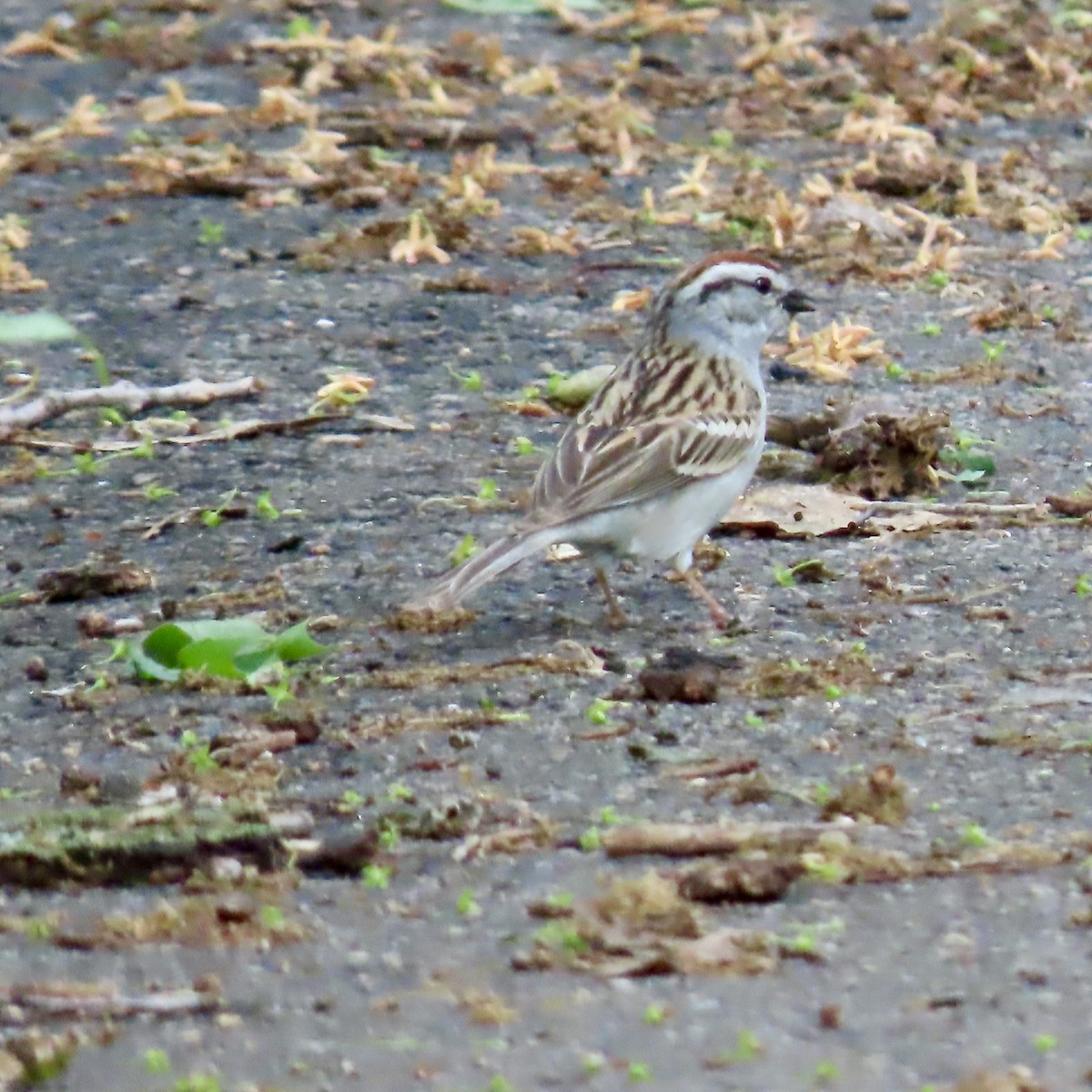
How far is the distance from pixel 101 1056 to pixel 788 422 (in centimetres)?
433

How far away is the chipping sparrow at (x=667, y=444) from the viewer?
5.88 metres

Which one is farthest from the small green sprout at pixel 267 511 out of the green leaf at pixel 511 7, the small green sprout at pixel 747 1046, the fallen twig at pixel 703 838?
the green leaf at pixel 511 7

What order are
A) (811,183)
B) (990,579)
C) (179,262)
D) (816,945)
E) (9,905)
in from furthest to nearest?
(811,183)
(179,262)
(990,579)
(9,905)
(816,945)

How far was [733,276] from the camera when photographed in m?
7.11

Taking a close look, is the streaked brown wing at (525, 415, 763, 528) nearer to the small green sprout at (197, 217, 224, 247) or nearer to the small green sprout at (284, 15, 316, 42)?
the small green sprout at (197, 217, 224, 247)

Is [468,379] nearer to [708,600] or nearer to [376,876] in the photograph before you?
[708,600]

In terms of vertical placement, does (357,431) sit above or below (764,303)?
below

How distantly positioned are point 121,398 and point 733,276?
1.96 m

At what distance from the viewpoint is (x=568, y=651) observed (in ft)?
18.3

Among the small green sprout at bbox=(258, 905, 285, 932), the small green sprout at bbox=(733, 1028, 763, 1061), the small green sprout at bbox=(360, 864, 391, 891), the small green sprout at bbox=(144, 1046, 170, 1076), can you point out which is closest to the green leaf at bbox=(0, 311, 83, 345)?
the small green sprout at bbox=(360, 864, 391, 891)

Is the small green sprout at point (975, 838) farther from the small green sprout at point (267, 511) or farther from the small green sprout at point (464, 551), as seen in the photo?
the small green sprout at point (267, 511)

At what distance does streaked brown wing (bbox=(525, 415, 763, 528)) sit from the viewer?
19.4ft

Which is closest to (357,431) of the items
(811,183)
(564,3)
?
(811,183)

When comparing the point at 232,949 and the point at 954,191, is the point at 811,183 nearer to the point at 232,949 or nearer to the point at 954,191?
the point at 954,191
